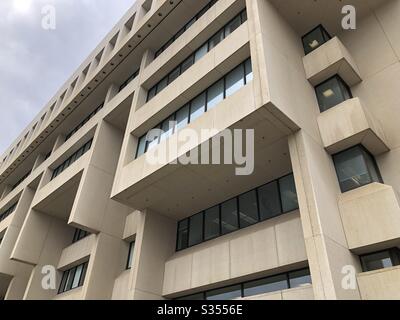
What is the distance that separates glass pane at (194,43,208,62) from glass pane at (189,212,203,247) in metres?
8.38

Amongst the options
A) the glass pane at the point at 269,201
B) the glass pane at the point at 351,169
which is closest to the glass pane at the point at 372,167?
the glass pane at the point at 351,169

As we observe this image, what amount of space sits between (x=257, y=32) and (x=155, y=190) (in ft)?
27.4

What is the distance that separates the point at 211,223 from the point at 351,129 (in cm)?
783

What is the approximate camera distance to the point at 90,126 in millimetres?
23703

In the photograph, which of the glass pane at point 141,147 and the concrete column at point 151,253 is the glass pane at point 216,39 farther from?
the concrete column at point 151,253

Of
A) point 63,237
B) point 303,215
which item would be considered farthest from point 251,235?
point 63,237

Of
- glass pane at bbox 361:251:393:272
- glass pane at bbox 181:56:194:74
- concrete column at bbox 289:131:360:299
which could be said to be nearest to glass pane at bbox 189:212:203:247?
concrete column at bbox 289:131:360:299

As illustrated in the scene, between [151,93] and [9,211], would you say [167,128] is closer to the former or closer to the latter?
[151,93]

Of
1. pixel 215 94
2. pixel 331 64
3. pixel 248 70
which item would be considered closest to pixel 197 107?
pixel 215 94

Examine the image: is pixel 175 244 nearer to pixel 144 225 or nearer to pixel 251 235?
pixel 144 225

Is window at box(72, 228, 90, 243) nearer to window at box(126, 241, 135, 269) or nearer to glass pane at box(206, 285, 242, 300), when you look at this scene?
window at box(126, 241, 135, 269)

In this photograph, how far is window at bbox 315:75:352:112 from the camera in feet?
42.7

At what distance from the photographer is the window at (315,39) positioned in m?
15.2

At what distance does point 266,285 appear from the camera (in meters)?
11.9
